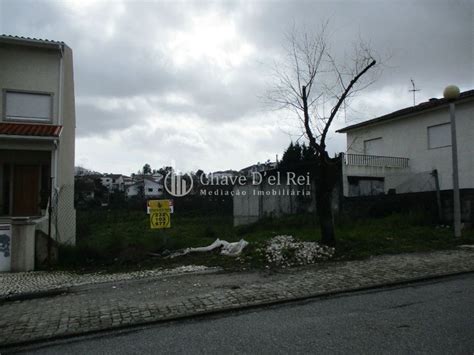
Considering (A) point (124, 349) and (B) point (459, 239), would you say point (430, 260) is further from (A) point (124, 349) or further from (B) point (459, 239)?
(A) point (124, 349)

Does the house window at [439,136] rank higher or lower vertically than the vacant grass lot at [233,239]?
higher

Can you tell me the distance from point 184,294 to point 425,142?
20.6m

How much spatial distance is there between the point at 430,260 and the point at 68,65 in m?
14.3

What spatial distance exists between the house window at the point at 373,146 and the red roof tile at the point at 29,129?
790 inches

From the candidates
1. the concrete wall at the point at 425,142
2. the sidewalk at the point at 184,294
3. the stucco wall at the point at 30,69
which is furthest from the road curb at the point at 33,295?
the concrete wall at the point at 425,142

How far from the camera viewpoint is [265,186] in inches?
771

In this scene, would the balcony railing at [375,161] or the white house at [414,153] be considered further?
the balcony railing at [375,161]

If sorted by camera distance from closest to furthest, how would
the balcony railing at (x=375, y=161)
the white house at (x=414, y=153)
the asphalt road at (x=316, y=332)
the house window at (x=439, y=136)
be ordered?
the asphalt road at (x=316, y=332) → the white house at (x=414, y=153) → the house window at (x=439, y=136) → the balcony railing at (x=375, y=161)

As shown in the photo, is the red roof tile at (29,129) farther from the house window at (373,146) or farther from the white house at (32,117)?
the house window at (373,146)

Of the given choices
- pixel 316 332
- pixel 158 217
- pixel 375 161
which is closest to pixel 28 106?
pixel 158 217

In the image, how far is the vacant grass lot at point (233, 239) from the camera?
30.8 ft

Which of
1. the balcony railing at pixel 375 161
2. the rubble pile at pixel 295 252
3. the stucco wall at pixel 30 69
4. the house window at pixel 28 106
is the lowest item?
the rubble pile at pixel 295 252

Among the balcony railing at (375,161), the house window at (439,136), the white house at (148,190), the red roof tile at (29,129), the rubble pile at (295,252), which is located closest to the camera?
the rubble pile at (295,252)

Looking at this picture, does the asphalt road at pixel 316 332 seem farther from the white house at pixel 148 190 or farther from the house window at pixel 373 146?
the house window at pixel 373 146
